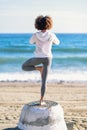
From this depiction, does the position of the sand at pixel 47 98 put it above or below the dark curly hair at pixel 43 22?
below

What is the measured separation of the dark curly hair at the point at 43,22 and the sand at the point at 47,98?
98.4 inches

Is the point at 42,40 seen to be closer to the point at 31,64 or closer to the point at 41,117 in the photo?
the point at 31,64

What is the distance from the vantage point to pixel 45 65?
6961mm

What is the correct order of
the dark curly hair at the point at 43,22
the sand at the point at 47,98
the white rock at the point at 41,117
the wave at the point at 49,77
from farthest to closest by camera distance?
the wave at the point at 49,77 → the sand at the point at 47,98 → the white rock at the point at 41,117 → the dark curly hair at the point at 43,22

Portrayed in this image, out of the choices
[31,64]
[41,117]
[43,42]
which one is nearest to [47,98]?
[41,117]

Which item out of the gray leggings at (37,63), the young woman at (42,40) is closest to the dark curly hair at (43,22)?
the young woman at (42,40)

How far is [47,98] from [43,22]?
697cm

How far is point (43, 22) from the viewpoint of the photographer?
686 centimetres

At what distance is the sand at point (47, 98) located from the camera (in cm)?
994

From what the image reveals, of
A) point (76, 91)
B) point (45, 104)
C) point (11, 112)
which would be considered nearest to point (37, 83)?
point (76, 91)

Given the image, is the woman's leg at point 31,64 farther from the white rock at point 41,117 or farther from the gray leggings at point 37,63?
the white rock at point 41,117

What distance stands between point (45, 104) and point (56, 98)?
627 centimetres

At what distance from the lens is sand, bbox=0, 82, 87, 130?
9938 millimetres

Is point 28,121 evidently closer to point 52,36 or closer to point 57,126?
point 57,126
